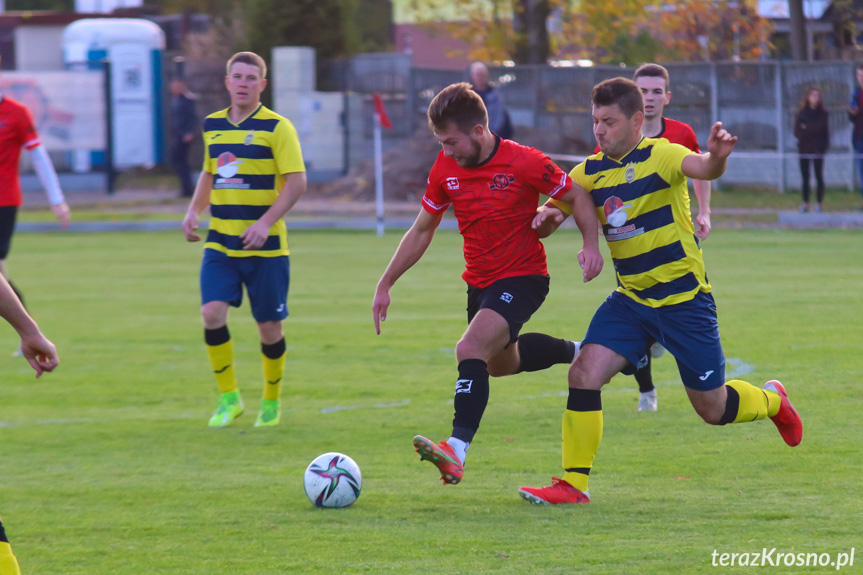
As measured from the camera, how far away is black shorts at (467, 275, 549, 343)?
5.54 m

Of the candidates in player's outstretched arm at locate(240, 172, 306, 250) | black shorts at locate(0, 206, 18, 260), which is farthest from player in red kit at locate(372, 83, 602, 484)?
black shorts at locate(0, 206, 18, 260)

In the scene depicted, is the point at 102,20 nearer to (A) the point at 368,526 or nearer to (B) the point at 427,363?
(B) the point at 427,363

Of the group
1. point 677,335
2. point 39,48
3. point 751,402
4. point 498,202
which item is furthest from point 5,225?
point 39,48

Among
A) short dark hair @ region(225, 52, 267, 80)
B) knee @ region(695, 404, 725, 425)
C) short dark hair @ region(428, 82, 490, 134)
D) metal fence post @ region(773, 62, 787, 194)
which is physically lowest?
knee @ region(695, 404, 725, 425)

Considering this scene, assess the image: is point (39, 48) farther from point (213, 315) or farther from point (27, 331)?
point (27, 331)

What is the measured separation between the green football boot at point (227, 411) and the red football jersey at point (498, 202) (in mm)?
2295

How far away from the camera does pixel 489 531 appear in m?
4.88

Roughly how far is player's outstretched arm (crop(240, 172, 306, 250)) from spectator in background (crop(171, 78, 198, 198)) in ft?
66.2

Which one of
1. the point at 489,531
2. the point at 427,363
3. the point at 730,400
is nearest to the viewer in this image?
the point at 489,531

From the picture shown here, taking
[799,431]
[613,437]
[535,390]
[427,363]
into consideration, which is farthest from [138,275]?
[799,431]

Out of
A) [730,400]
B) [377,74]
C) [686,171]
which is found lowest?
[730,400]

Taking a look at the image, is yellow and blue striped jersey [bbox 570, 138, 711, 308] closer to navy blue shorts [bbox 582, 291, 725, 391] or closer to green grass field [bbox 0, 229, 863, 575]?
navy blue shorts [bbox 582, 291, 725, 391]

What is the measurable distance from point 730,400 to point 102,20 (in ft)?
98.2

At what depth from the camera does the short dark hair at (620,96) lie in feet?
17.1
